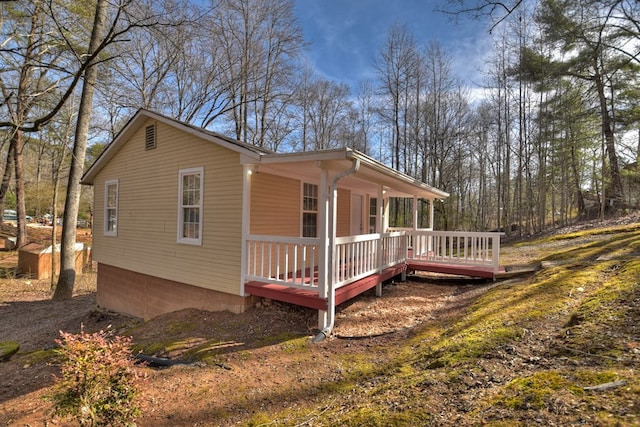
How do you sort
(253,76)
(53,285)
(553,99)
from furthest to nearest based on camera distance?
(253,76)
(553,99)
(53,285)

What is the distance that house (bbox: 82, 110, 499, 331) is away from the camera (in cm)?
564

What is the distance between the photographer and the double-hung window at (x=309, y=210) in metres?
8.34

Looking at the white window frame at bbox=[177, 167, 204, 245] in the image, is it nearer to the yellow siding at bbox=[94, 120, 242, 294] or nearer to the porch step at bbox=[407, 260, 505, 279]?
the yellow siding at bbox=[94, 120, 242, 294]

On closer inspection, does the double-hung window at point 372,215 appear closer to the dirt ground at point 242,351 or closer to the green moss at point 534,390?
the dirt ground at point 242,351

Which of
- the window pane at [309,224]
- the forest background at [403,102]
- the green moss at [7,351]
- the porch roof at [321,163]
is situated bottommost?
the green moss at [7,351]

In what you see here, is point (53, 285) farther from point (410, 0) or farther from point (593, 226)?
point (593, 226)

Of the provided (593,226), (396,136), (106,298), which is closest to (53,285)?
(106,298)

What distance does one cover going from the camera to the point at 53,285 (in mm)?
13734

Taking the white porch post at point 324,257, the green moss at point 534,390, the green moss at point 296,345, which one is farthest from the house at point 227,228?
the green moss at point 534,390

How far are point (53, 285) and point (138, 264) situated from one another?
855 cm

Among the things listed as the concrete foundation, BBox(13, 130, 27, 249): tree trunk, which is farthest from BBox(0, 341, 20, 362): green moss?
BBox(13, 130, 27, 249): tree trunk

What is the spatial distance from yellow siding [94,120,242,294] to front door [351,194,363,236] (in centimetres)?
522

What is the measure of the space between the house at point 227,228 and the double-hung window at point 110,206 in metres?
0.03

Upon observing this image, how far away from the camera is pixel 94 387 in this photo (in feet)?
9.20
